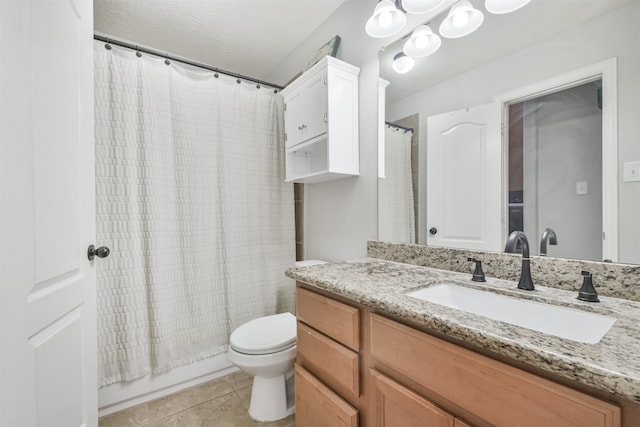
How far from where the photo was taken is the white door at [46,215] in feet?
2.11

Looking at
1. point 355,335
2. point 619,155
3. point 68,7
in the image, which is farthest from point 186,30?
point 619,155

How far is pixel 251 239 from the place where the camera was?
204 cm

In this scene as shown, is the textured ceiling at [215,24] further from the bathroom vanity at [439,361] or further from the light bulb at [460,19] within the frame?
the bathroom vanity at [439,361]

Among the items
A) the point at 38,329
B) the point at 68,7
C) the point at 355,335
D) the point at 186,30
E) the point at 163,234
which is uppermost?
the point at 186,30

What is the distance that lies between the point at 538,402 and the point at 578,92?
95 centimetres

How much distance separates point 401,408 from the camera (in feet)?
2.56

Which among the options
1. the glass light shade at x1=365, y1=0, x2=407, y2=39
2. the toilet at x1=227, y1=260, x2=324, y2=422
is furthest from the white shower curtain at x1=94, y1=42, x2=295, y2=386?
the glass light shade at x1=365, y1=0, x2=407, y2=39

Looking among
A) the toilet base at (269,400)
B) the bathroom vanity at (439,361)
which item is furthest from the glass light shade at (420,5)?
the toilet base at (269,400)

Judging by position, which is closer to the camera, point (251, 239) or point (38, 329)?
point (38, 329)

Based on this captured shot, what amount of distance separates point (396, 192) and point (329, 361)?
89 centimetres

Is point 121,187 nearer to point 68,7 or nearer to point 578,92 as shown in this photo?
point 68,7

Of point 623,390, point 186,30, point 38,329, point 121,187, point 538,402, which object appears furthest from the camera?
point 186,30

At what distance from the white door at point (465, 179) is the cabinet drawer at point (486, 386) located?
599mm

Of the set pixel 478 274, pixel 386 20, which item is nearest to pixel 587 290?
pixel 478 274
